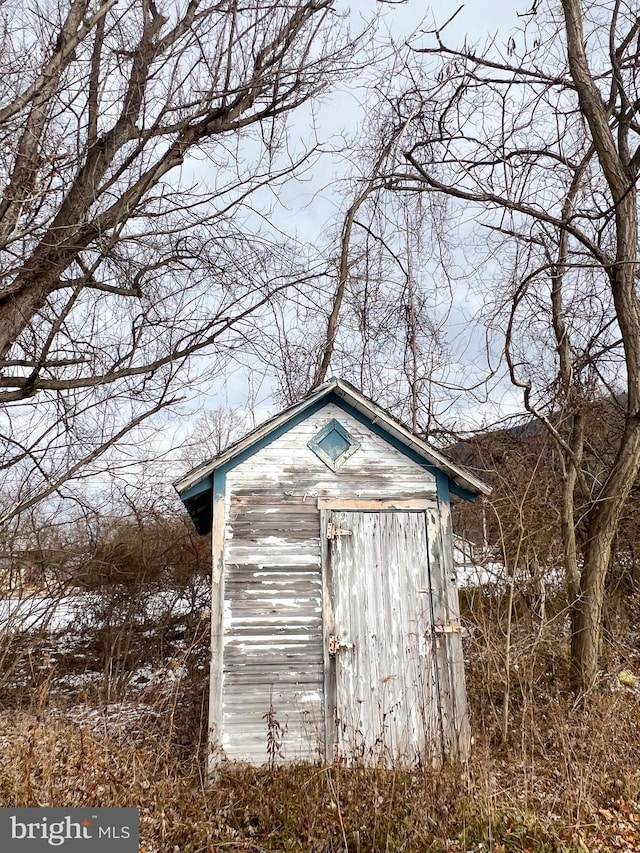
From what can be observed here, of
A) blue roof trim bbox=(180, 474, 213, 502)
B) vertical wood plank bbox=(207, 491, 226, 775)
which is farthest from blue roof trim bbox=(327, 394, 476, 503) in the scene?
vertical wood plank bbox=(207, 491, 226, 775)

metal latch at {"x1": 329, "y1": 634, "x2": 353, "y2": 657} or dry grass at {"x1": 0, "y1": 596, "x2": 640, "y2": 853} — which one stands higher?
metal latch at {"x1": 329, "y1": 634, "x2": 353, "y2": 657}

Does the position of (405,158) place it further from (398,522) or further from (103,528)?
(103,528)

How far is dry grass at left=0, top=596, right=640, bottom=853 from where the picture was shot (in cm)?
466

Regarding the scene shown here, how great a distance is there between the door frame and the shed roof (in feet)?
1.34

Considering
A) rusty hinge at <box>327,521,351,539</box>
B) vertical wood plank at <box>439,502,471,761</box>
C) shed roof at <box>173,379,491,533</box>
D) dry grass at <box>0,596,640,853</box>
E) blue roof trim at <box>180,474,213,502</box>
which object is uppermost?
shed roof at <box>173,379,491,533</box>

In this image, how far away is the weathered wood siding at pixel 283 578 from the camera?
5.94m

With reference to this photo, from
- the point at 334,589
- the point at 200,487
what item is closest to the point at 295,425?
the point at 200,487

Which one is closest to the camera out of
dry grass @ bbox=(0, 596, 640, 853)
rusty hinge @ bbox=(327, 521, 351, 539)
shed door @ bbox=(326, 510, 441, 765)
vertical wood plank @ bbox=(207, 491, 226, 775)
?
dry grass @ bbox=(0, 596, 640, 853)

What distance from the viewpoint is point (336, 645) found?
614cm

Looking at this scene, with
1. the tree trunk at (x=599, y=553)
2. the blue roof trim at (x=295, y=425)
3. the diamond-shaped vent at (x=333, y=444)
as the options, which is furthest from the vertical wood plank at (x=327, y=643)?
the tree trunk at (x=599, y=553)

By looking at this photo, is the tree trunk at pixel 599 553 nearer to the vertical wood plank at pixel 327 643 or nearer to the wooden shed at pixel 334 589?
the wooden shed at pixel 334 589

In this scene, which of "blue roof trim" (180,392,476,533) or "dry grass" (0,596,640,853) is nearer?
"dry grass" (0,596,640,853)

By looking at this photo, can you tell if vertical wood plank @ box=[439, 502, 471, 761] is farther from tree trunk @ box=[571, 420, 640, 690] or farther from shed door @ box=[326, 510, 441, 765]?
tree trunk @ box=[571, 420, 640, 690]

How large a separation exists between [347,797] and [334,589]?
6.24 feet
